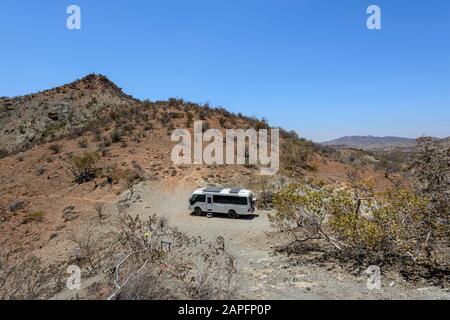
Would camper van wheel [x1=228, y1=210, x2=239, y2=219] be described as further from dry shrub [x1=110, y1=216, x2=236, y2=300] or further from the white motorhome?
dry shrub [x1=110, y1=216, x2=236, y2=300]

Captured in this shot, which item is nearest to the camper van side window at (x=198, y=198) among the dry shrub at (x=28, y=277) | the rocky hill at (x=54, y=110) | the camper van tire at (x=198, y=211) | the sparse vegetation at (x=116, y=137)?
the camper van tire at (x=198, y=211)

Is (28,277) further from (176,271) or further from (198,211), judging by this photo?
(198,211)

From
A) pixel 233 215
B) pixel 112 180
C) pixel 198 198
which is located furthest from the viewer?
pixel 112 180

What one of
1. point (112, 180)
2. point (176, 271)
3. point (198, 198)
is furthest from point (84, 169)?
point (176, 271)

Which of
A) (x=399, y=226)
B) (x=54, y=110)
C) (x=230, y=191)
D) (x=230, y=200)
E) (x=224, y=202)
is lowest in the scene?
(x=224, y=202)

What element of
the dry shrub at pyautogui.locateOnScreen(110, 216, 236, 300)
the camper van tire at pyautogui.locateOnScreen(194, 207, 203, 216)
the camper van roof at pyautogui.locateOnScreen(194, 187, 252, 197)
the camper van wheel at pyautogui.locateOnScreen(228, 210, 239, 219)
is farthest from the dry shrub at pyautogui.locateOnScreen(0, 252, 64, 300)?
the camper van wheel at pyautogui.locateOnScreen(228, 210, 239, 219)

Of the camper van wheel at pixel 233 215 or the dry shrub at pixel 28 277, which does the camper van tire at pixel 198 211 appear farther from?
the dry shrub at pixel 28 277

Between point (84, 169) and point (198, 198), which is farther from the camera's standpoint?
point (84, 169)

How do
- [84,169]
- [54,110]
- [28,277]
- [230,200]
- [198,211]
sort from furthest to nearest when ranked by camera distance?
[54,110], [84,169], [198,211], [230,200], [28,277]

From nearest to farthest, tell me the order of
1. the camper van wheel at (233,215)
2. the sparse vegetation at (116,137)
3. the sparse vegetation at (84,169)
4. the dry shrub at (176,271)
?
the dry shrub at (176,271) < the camper van wheel at (233,215) < the sparse vegetation at (84,169) < the sparse vegetation at (116,137)

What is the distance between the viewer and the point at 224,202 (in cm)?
2012

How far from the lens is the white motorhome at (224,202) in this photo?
1970 cm

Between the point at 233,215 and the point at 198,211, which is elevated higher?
the point at 198,211

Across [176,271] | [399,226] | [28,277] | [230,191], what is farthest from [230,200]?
[399,226]
